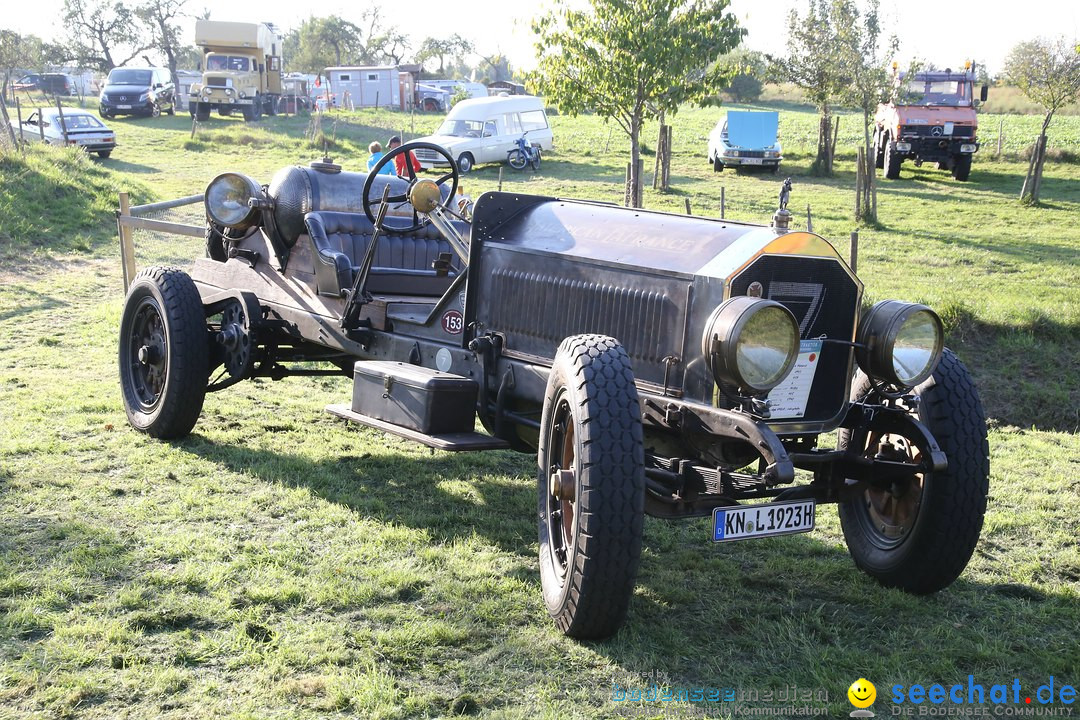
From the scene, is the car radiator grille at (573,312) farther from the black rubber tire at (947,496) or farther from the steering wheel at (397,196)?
the black rubber tire at (947,496)

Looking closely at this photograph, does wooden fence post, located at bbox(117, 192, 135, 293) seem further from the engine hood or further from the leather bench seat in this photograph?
the engine hood

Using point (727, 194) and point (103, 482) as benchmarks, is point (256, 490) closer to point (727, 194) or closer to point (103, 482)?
point (103, 482)

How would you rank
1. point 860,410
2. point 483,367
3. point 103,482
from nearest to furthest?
point 860,410, point 483,367, point 103,482

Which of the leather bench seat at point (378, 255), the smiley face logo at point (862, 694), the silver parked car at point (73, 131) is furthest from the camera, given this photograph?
the silver parked car at point (73, 131)

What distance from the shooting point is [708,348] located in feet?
13.2

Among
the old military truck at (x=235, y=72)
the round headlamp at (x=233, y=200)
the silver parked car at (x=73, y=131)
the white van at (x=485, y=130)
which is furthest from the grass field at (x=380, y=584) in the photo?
the old military truck at (x=235, y=72)

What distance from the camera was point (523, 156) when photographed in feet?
80.7

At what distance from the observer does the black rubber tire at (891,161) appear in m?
22.2

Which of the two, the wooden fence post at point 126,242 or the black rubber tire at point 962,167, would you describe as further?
the black rubber tire at point 962,167

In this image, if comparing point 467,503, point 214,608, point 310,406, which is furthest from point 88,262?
point 214,608

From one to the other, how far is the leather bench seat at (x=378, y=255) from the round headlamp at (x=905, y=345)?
8.26ft

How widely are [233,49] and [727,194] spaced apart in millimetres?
22532

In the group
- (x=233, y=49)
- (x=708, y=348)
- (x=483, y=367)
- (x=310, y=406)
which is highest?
(x=233, y=49)

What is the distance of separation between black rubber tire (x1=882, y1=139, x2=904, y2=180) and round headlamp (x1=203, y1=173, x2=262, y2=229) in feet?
60.7
